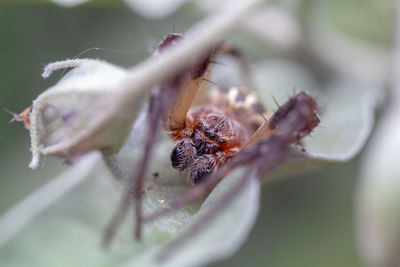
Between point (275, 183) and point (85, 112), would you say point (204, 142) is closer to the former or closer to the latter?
point (85, 112)

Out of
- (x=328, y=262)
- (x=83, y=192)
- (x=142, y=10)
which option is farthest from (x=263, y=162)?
(x=328, y=262)

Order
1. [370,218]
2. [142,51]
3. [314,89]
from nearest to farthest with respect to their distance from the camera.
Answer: [370,218], [314,89], [142,51]

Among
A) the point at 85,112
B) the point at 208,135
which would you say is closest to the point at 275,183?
the point at 208,135

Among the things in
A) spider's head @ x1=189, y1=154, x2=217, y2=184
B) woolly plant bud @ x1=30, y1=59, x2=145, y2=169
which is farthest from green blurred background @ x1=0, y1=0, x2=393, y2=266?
woolly plant bud @ x1=30, y1=59, x2=145, y2=169

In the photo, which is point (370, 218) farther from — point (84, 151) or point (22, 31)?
point (22, 31)

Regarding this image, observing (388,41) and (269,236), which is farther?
(388,41)

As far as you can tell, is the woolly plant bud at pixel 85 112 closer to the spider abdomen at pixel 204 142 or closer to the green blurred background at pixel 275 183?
the spider abdomen at pixel 204 142
